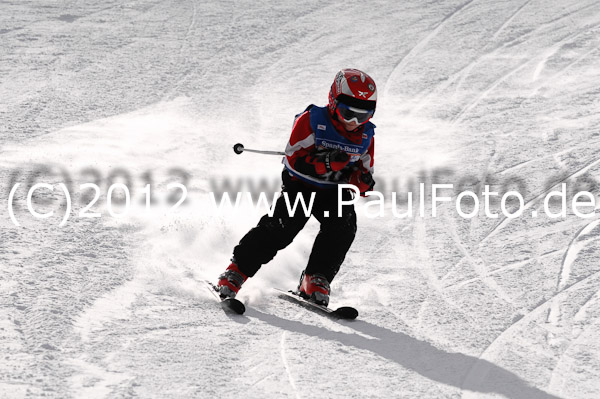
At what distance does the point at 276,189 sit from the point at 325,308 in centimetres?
338

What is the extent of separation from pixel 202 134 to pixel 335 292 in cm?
432

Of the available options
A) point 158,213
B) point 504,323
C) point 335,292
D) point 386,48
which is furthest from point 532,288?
point 386,48

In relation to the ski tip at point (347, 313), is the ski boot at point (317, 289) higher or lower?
higher

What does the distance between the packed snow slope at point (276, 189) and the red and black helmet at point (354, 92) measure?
133 centimetres

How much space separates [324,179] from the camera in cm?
561

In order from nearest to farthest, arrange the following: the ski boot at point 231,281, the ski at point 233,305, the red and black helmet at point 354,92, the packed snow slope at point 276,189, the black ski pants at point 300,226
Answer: the packed snow slope at point 276,189 → the ski at point 233,305 → the red and black helmet at point 354,92 → the ski boot at point 231,281 → the black ski pants at point 300,226

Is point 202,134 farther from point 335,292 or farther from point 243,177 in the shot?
point 335,292

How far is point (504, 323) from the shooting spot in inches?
209

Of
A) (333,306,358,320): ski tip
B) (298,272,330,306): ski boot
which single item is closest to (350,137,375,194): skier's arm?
(298,272,330,306): ski boot

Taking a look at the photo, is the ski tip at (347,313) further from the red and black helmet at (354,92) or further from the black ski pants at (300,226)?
the red and black helmet at (354,92)

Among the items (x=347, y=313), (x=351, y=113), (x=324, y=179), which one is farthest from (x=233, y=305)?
(x=351, y=113)

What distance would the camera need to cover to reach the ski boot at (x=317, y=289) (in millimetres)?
5520

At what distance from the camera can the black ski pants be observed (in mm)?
5621

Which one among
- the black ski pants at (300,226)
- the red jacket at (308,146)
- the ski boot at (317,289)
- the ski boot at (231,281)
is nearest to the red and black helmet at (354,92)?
the red jacket at (308,146)
